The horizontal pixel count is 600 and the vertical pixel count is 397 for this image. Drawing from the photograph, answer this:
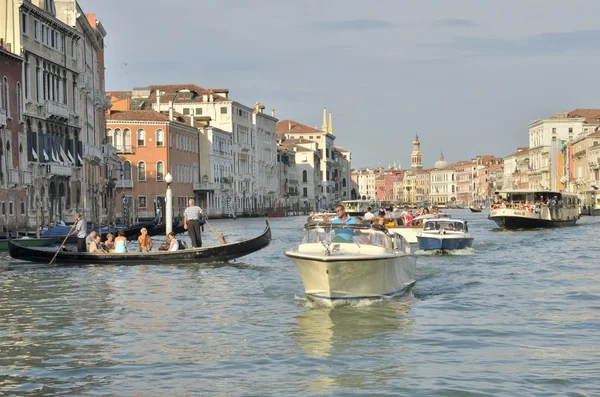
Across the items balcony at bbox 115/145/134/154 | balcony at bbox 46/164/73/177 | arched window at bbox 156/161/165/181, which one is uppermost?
balcony at bbox 115/145/134/154

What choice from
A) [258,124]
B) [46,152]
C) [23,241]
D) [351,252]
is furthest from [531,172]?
[351,252]

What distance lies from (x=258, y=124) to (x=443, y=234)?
67077 mm

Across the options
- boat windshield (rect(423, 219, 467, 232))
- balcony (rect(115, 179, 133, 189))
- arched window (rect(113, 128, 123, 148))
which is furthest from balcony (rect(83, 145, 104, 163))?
boat windshield (rect(423, 219, 467, 232))

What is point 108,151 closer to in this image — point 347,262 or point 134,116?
point 134,116

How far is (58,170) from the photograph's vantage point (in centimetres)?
3775

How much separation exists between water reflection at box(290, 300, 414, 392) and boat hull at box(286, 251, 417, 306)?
16cm

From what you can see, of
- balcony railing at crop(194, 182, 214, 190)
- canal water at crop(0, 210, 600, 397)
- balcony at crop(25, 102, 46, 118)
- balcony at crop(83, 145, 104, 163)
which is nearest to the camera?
canal water at crop(0, 210, 600, 397)

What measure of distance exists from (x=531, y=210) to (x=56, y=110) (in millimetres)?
20267

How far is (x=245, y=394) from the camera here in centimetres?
867

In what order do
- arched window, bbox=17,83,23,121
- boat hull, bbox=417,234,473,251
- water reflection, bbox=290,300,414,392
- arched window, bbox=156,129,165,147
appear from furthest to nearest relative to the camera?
arched window, bbox=156,129,165,147
arched window, bbox=17,83,23,121
boat hull, bbox=417,234,473,251
water reflection, bbox=290,300,414,392

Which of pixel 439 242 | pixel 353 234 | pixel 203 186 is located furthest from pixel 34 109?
pixel 203 186

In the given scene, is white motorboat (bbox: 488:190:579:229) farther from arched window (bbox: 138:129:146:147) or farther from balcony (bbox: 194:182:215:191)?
balcony (bbox: 194:182:215:191)

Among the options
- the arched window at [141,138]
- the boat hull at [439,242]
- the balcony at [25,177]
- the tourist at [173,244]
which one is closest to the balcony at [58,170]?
the balcony at [25,177]

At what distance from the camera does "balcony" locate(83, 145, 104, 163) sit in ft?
146
